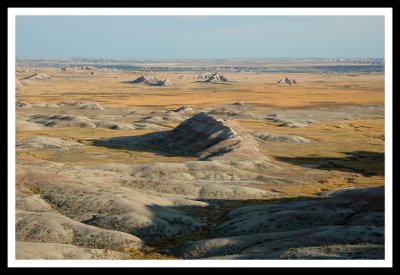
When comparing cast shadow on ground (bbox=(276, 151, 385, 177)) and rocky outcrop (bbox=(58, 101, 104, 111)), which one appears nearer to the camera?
cast shadow on ground (bbox=(276, 151, 385, 177))

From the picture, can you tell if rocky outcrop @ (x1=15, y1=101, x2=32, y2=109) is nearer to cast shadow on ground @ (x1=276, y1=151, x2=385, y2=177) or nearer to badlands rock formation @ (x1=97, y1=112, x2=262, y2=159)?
badlands rock formation @ (x1=97, y1=112, x2=262, y2=159)

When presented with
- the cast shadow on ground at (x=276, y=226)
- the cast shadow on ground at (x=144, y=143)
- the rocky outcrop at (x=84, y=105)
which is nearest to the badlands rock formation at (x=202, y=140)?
the cast shadow on ground at (x=144, y=143)

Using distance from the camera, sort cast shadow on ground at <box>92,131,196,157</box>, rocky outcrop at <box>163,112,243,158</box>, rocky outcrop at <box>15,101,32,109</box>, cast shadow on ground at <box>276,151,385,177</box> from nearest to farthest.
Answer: cast shadow on ground at <box>276,151,385,177</box> → rocky outcrop at <box>163,112,243,158</box> → cast shadow on ground at <box>92,131,196,157</box> → rocky outcrop at <box>15,101,32,109</box>

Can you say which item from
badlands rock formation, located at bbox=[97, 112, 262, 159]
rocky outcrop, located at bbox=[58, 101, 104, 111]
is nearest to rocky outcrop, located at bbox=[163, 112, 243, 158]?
badlands rock formation, located at bbox=[97, 112, 262, 159]

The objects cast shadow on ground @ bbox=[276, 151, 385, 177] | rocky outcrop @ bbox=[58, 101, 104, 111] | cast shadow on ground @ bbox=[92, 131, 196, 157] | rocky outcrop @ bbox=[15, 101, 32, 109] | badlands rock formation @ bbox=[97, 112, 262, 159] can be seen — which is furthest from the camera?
rocky outcrop @ bbox=[58, 101, 104, 111]

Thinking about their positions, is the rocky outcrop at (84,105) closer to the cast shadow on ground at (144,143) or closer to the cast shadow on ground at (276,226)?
the cast shadow on ground at (144,143)

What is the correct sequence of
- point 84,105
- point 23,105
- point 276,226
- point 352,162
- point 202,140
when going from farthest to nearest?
point 84,105 < point 23,105 < point 202,140 < point 352,162 < point 276,226

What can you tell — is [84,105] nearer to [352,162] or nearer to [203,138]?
[203,138]

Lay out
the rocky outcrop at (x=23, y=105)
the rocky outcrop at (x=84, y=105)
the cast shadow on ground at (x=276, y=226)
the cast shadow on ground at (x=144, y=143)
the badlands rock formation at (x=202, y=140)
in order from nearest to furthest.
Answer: the cast shadow on ground at (x=276, y=226) < the badlands rock formation at (x=202, y=140) < the cast shadow on ground at (x=144, y=143) < the rocky outcrop at (x=23, y=105) < the rocky outcrop at (x=84, y=105)

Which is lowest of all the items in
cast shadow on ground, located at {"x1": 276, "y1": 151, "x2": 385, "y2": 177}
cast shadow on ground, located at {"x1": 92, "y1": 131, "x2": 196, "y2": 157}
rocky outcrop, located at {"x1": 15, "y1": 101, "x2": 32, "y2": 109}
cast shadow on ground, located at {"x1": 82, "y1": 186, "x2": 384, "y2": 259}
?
cast shadow on ground, located at {"x1": 82, "y1": 186, "x2": 384, "y2": 259}

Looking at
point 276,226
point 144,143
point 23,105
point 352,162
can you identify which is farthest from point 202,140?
point 23,105

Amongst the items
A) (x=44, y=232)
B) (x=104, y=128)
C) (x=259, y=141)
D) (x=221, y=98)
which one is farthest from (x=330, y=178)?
(x=221, y=98)
